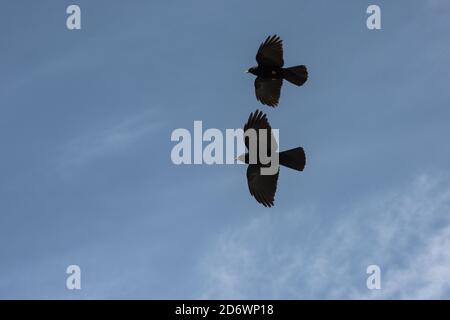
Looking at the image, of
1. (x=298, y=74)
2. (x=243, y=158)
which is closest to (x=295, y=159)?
(x=243, y=158)

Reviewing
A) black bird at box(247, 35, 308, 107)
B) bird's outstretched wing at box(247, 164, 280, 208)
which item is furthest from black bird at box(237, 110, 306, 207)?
black bird at box(247, 35, 308, 107)

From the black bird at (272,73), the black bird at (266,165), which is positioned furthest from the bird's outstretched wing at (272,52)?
the black bird at (266,165)

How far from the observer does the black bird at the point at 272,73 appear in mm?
28359

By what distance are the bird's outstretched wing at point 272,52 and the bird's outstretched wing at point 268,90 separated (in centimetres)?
51

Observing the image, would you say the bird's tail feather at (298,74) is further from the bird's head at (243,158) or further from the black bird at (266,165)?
the bird's head at (243,158)

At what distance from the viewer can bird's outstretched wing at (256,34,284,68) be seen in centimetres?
2845

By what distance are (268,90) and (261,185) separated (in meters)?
3.17

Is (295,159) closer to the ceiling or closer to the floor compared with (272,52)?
closer to the floor

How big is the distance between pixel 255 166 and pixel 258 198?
922 mm

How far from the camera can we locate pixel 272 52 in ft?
93.4

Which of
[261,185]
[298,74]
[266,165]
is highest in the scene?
[298,74]

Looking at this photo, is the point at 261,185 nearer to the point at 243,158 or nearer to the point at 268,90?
the point at 243,158
